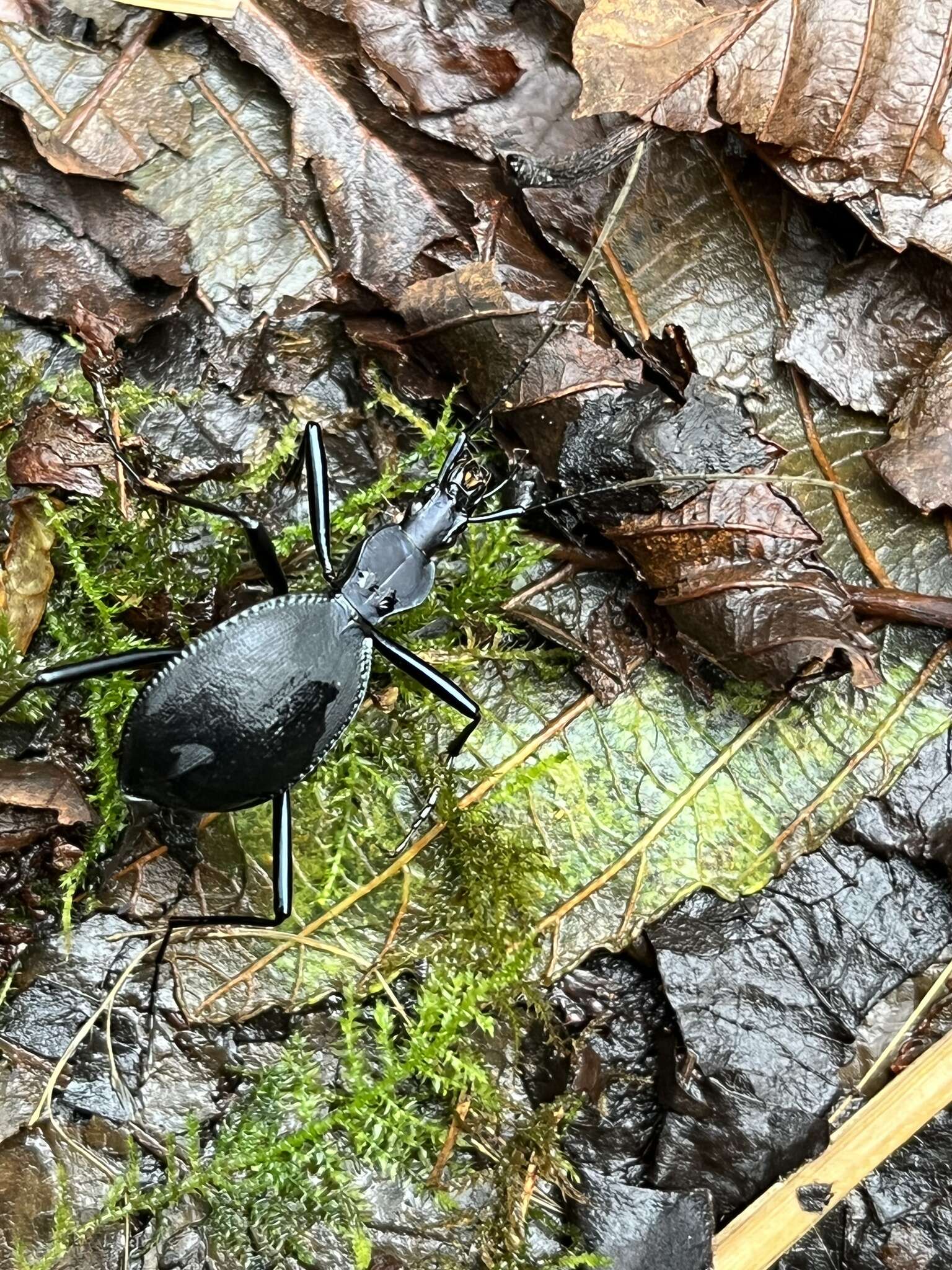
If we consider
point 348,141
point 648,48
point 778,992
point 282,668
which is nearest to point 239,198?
point 348,141

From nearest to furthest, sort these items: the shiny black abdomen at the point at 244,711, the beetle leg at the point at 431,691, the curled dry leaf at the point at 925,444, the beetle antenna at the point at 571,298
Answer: the shiny black abdomen at the point at 244,711 → the beetle antenna at the point at 571,298 → the beetle leg at the point at 431,691 → the curled dry leaf at the point at 925,444

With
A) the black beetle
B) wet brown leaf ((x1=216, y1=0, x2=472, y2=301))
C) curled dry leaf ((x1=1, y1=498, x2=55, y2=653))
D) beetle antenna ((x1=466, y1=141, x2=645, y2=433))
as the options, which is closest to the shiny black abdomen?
the black beetle

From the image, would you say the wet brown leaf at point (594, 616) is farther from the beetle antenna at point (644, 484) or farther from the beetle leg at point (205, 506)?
the beetle leg at point (205, 506)

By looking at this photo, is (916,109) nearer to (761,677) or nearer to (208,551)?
(761,677)

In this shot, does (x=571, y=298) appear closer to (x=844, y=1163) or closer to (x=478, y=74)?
(x=478, y=74)

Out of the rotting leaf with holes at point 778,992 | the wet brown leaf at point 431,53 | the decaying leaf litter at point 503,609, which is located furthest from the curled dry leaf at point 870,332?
the rotting leaf with holes at point 778,992

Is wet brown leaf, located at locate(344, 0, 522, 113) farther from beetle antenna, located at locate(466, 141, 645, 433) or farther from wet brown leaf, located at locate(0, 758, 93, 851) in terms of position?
wet brown leaf, located at locate(0, 758, 93, 851)
